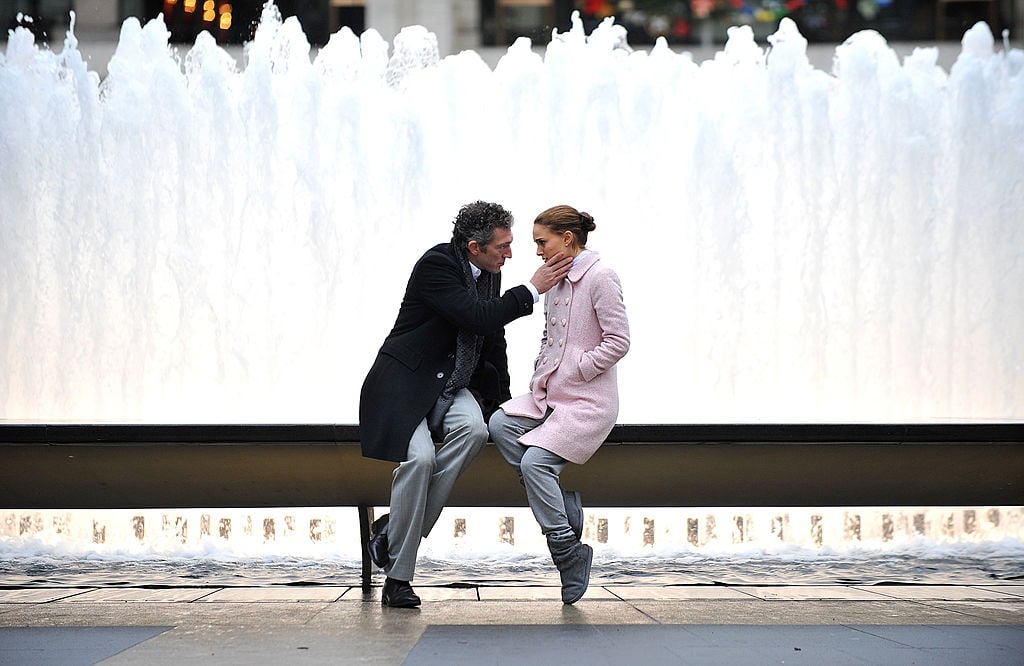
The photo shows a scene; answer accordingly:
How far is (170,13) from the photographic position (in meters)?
8.26

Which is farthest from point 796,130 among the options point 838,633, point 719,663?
point 719,663

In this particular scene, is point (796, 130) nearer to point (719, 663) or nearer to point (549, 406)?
point (549, 406)

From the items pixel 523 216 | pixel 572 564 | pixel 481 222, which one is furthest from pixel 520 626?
pixel 523 216

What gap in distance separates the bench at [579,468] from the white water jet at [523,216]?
264cm

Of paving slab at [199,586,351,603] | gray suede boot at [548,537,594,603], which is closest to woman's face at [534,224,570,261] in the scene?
gray suede boot at [548,537,594,603]

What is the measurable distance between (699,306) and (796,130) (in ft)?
3.93

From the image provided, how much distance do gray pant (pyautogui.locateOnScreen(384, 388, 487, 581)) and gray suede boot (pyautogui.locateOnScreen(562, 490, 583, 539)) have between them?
12.2 inches

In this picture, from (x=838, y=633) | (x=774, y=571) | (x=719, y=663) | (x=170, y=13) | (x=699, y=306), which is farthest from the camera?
(x=170, y=13)

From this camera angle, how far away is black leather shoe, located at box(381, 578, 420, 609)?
364 centimetres

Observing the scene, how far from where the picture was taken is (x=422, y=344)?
3752mm

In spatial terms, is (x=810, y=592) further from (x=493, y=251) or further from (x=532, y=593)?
(x=493, y=251)

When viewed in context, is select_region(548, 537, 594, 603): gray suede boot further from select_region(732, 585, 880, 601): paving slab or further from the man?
select_region(732, 585, 880, 601): paving slab

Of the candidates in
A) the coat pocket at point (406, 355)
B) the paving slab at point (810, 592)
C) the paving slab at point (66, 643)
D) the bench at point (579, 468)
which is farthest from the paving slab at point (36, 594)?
the paving slab at point (810, 592)

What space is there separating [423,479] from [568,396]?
498 millimetres
